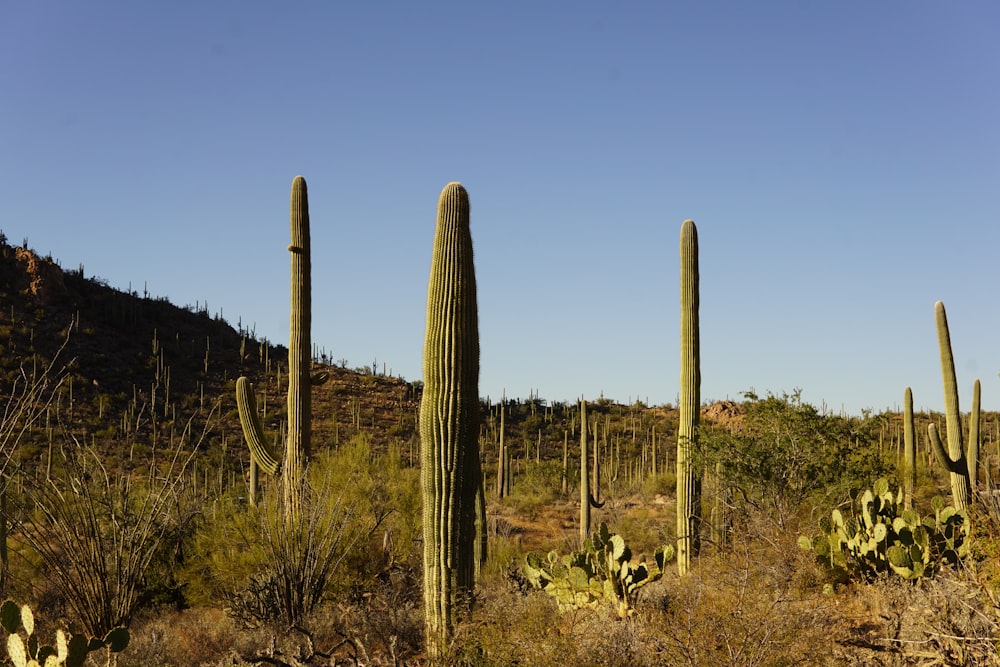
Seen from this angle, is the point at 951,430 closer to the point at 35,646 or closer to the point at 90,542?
the point at 90,542

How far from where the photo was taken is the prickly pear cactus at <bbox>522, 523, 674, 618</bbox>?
10.7 metres

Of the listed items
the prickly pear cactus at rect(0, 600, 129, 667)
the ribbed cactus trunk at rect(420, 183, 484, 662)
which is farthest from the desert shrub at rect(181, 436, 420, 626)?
the prickly pear cactus at rect(0, 600, 129, 667)

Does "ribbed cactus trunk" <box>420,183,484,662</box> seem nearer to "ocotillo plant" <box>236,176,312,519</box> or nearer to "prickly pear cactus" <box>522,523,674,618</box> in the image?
"prickly pear cactus" <box>522,523,674,618</box>

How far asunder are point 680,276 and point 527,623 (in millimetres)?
8107

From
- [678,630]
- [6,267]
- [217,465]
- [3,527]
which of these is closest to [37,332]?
[6,267]

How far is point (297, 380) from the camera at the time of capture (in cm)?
1284

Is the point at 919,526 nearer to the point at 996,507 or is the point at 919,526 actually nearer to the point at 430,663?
the point at 996,507

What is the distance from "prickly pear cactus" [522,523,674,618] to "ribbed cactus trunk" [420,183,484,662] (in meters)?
2.05

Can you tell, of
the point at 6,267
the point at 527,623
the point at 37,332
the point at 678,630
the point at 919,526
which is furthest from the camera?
the point at 6,267

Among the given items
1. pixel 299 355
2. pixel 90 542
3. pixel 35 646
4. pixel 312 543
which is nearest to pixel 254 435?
pixel 299 355

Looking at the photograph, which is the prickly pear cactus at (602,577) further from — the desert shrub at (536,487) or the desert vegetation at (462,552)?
the desert shrub at (536,487)

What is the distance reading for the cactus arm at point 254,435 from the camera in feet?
42.3

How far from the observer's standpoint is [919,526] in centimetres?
1134

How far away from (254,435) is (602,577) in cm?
551
